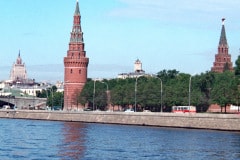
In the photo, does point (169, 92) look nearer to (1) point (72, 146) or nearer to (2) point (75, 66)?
(2) point (75, 66)

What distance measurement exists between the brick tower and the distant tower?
3520 centimetres

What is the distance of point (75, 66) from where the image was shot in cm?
17288

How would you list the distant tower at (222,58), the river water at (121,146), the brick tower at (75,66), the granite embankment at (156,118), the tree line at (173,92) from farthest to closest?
the distant tower at (222,58) < the brick tower at (75,66) < the tree line at (173,92) < the granite embankment at (156,118) < the river water at (121,146)

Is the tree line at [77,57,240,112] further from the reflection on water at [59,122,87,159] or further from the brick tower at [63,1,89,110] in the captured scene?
the reflection on water at [59,122,87,159]

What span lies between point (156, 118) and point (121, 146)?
38.5m

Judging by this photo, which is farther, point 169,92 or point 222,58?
point 222,58

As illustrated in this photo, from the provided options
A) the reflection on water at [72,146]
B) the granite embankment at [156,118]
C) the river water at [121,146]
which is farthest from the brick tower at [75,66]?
the reflection on water at [72,146]

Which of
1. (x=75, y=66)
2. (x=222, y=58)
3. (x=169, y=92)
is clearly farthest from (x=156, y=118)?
(x=222, y=58)

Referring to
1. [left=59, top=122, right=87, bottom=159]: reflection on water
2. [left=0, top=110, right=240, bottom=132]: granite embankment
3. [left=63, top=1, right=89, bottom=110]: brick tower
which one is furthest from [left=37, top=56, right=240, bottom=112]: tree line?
[left=59, top=122, right=87, bottom=159]: reflection on water

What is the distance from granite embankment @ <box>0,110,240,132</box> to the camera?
293 feet

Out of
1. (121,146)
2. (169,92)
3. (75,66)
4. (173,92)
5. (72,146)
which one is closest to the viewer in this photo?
(72,146)

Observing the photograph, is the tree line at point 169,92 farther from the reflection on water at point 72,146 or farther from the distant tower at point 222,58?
the reflection on water at point 72,146

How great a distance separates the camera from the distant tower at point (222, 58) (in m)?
183

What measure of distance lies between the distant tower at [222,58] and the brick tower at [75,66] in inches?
1386
